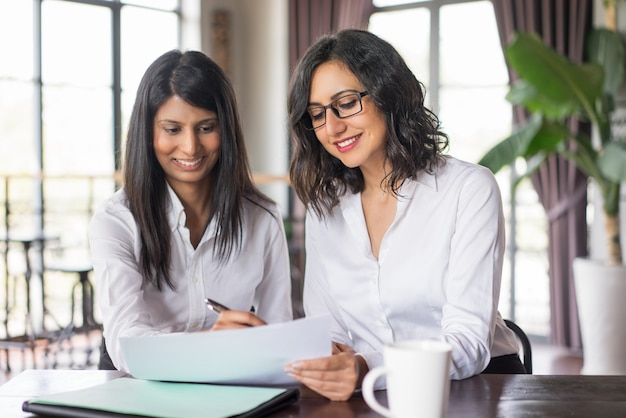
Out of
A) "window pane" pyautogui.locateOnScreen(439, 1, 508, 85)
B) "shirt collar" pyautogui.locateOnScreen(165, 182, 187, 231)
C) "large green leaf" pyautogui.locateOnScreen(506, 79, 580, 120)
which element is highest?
"window pane" pyautogui.locateOnScreen(439, 1, 508, 85)

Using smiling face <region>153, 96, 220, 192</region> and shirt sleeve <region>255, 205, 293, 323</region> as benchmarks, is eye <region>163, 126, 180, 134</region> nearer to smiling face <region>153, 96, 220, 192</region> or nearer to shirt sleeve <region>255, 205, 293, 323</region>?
smiling face <region>153, 96, 220, 192</region>

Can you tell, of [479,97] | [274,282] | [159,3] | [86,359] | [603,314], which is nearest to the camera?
[274,282]

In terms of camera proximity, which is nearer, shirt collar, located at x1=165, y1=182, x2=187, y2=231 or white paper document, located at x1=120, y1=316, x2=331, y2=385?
white paper document, located at x1=120, y1=316, x2=331, y2=385

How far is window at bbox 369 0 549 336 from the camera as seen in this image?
5.26 metres

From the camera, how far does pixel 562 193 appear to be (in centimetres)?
486

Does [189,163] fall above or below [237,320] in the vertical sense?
above

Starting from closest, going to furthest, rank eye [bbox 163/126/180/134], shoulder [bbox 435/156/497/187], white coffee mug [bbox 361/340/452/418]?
white coffee mug [bbox 361/340/452/418], shoulder [bbox 435/156/497/187], eye [bbox 163/126/180/134]

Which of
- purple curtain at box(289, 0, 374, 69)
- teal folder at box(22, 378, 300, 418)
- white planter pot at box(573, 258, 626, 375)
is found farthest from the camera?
purple curtain at box(289, 0, 374, 69)

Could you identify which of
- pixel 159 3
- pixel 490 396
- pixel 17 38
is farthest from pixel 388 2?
pixel 490 396

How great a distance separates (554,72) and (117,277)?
2.87m

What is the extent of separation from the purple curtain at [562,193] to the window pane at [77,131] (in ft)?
9.99

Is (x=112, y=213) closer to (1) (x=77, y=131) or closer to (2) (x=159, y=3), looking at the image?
(1) (x=77, y=131)

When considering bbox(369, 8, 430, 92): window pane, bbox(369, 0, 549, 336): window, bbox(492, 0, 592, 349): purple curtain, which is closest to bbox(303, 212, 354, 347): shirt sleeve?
bbox(492, 0, 592, 349): purple curtain

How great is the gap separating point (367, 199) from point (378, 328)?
32cm
